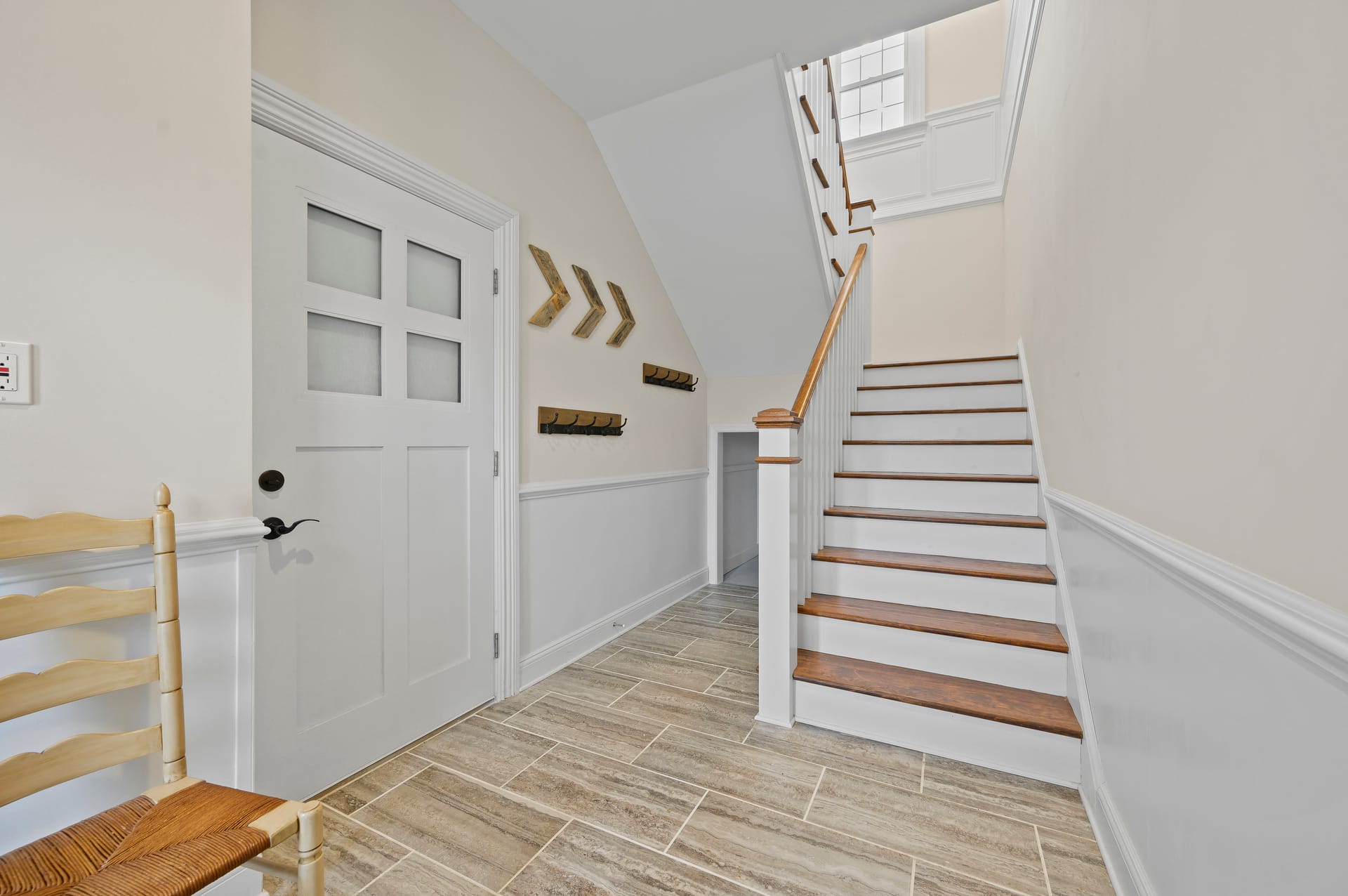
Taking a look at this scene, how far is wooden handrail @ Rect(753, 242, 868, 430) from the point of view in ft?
7.00

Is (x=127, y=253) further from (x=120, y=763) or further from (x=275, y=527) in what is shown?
(x=120, y=763)

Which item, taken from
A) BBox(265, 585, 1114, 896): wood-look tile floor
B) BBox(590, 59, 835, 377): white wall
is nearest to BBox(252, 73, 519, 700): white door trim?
BBox(265, 585, 1114, 896): wood-look tile floor

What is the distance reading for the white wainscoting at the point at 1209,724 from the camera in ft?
2.02

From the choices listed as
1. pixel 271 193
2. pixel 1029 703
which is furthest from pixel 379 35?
pixel 1029 703

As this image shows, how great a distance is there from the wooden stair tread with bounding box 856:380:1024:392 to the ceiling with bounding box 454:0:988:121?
1.71 meters

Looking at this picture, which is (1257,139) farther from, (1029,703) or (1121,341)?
(1029,703)

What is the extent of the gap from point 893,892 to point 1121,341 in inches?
56.2

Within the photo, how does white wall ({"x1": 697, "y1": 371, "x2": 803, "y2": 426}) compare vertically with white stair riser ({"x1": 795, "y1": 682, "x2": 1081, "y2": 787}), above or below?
above

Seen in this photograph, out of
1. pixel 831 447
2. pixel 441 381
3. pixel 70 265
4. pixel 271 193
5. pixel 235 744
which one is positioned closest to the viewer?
pixel 70 265

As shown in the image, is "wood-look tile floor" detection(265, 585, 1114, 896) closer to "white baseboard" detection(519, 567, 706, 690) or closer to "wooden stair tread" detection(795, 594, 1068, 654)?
"white baseboard" detection(519, 567, 706, 690)

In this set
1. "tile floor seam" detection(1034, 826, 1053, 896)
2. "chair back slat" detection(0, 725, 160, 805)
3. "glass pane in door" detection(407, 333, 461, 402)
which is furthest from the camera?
"glass pane in door" detection(407, 333, 461, 402)

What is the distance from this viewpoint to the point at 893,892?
52.7 inches

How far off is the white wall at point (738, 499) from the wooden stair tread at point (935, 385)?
Result: 1256 mm

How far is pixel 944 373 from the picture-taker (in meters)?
3.39
